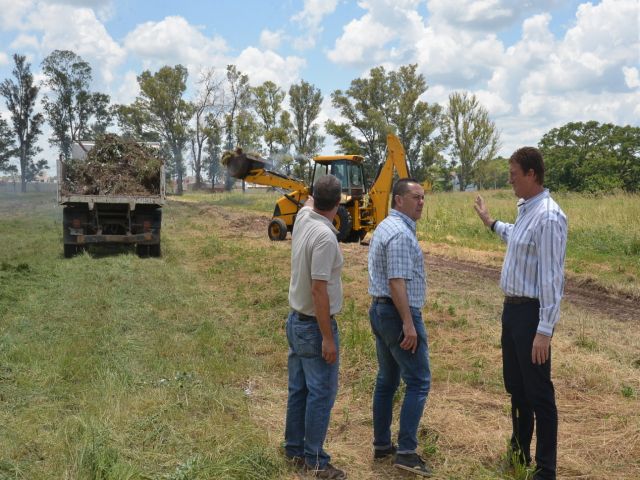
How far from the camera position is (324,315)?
3.46 meters

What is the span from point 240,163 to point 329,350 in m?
14.0

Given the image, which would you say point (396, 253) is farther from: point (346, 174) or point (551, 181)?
point (551, 181)

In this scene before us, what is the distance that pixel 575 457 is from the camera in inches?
154

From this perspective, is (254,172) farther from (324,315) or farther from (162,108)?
(162,108)

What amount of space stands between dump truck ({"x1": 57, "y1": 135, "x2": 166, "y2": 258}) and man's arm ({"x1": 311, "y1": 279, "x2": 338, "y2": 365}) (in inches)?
391

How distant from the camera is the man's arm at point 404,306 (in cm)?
351

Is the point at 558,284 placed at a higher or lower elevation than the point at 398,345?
higher

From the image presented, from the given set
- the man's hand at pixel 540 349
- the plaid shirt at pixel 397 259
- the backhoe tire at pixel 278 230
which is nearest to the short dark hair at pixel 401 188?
the plaid shirt at pixel 397 259

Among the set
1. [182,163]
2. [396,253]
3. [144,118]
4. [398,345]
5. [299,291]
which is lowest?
[398,345]

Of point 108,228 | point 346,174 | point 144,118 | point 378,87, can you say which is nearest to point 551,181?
point 378,87

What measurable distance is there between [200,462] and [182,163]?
6190 centimetres

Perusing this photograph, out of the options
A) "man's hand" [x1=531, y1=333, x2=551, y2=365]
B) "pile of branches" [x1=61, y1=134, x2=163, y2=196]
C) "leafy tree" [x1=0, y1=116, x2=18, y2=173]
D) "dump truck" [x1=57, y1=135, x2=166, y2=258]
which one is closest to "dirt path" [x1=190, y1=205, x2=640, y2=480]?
"man's hand" [x1=531, y1=333, x2=551, y2=365]

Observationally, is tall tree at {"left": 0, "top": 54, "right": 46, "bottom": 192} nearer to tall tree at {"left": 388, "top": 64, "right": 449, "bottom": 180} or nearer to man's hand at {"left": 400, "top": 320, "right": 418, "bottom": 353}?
tall tree at {"left": 388, "top": 64, "right": 449, "bottom": 180}

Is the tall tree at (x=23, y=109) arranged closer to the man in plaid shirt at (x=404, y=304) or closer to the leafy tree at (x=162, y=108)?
the leafy tree at (x=162, y=108)
